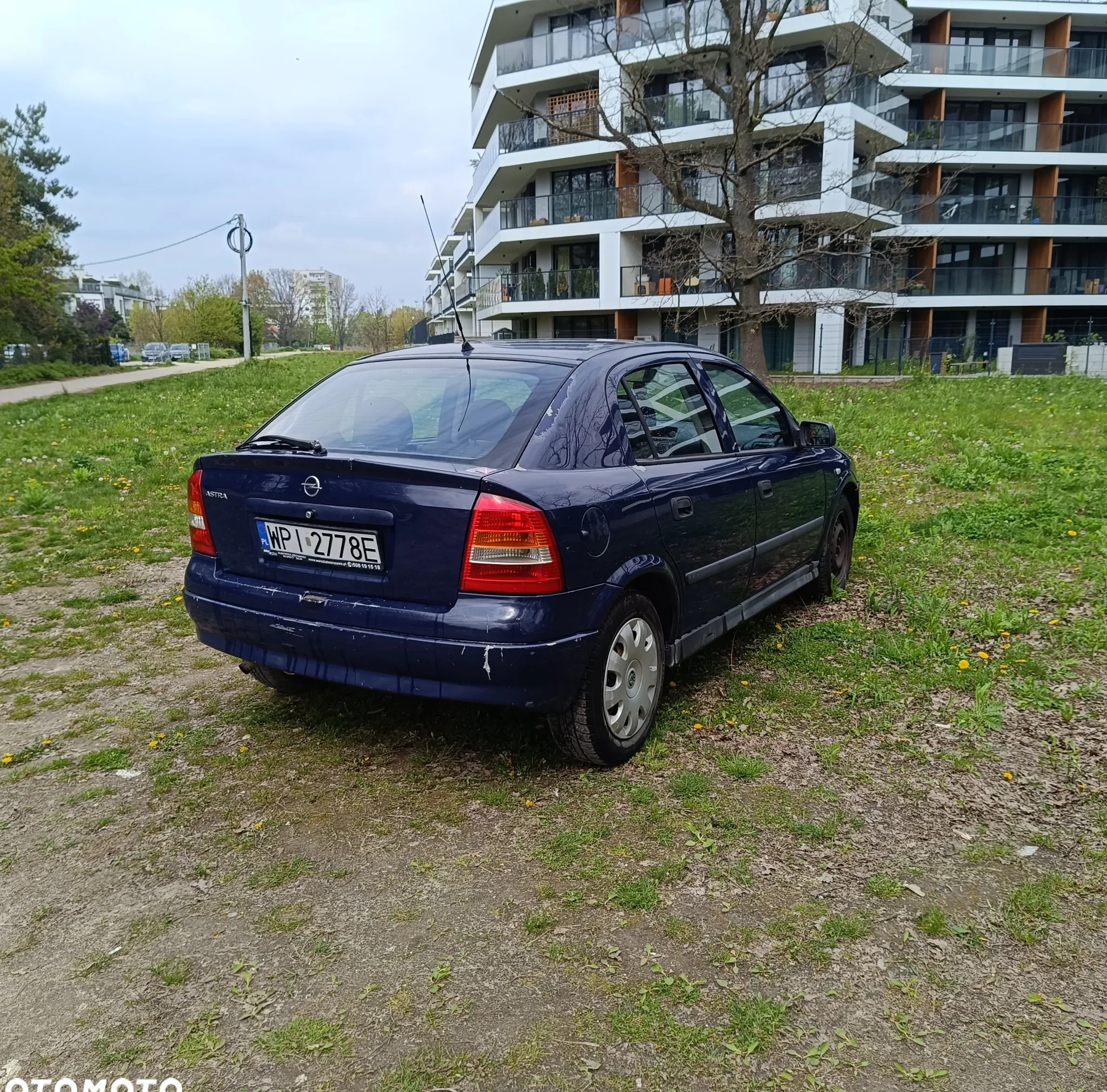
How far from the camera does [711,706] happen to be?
4367 mm

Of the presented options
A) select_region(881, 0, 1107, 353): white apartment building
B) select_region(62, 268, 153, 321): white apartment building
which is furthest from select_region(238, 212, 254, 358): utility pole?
select_region(62, 268, 153, 321): white apartment building

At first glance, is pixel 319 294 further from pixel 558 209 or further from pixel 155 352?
pixel 558 209

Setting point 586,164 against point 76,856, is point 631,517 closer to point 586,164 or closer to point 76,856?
point 76,856

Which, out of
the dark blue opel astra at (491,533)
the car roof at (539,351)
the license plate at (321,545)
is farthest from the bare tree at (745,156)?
the license plate at (321,545)

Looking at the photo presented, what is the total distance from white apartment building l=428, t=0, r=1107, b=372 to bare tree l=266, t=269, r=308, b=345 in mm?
65425

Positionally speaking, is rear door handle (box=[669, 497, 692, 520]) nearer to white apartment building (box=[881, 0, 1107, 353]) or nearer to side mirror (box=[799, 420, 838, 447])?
side mirror (box=[799, 420, 838, 447])

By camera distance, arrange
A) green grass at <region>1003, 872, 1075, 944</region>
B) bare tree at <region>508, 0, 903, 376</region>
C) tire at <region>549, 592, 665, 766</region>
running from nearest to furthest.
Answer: green grass at <region>1003, 872, 1075, 944</region>, tire at <region>549, 592, 665, 766</region>, bare tree at <region>508, 0, 903, 376</region>

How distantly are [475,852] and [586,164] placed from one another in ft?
120

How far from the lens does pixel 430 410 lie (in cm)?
380

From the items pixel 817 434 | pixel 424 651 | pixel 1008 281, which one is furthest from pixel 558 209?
pixel 424 651

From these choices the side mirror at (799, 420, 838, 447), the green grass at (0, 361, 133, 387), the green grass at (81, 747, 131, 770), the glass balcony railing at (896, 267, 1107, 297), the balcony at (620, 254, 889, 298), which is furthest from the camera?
the glass balcony railing at (896, 267, 1107, 297)

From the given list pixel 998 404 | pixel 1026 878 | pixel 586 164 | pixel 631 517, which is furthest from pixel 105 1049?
pixel 586 164

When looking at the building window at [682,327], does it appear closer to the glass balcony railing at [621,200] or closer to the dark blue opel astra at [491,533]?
the glass balcony railing at [621,200]

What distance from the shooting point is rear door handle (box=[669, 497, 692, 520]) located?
3.87 metres
